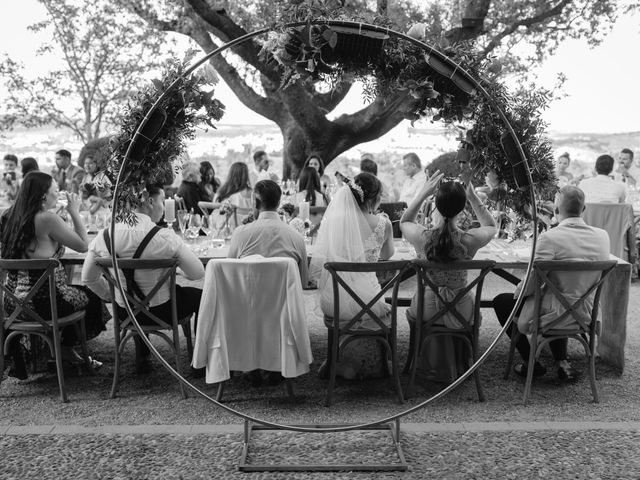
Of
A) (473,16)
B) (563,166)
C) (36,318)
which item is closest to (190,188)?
(36,318)

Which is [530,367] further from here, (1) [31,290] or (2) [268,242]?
(1) [31,290]

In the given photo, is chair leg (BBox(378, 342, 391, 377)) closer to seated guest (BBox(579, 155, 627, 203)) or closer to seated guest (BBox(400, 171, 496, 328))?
seated guest (BBox(400, 171, 496, 328))

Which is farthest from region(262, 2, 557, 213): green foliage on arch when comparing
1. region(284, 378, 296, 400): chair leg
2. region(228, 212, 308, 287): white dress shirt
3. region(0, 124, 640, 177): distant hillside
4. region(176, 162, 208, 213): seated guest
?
region(0, 124, 640, 177): distant hillside

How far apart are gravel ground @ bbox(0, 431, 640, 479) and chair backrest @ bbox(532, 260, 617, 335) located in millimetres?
711

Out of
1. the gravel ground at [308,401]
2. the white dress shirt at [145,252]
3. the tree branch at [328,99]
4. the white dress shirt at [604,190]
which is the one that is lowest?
the gravel ground at [308,401]

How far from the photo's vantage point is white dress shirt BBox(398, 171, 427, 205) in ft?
26.7

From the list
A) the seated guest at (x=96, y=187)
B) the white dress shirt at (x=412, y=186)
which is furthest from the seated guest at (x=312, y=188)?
the seated guest at (x=96, y=187)

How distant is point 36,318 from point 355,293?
72.1 inches

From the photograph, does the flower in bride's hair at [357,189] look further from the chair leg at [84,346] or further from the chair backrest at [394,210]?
the chair backrest at [394,210]

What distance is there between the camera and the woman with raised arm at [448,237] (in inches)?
151

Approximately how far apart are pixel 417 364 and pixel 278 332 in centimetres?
87

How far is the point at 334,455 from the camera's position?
329 centimetres

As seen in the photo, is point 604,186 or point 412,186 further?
point 412,186

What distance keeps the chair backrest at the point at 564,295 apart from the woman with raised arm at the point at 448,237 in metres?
0.36
